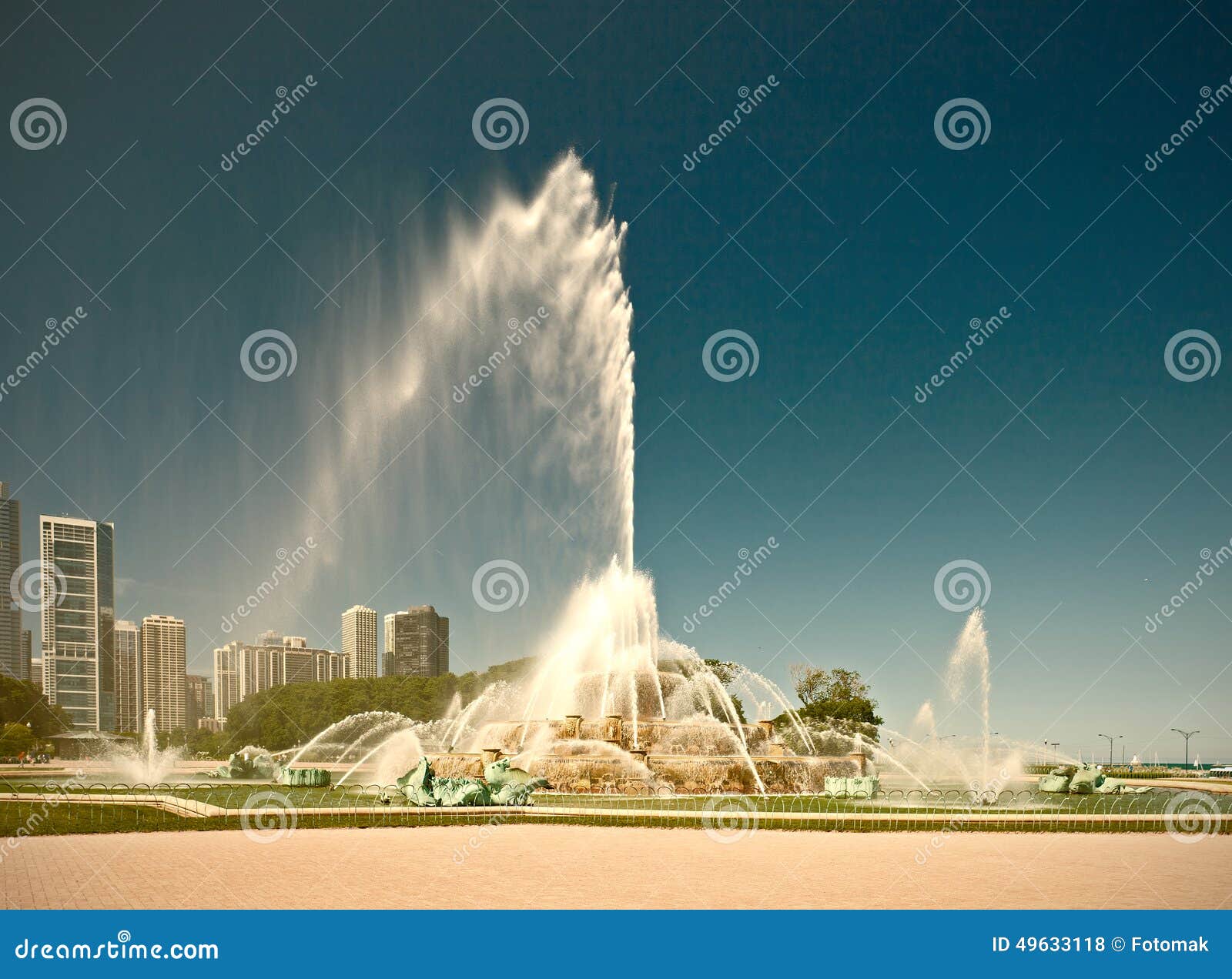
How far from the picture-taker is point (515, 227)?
34.5 m

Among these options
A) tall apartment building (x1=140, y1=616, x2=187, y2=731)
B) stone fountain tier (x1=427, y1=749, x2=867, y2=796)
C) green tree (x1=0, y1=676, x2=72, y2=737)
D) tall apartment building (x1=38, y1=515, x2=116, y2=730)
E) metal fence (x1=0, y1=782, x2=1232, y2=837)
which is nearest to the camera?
metal fence (x1=0, y1=782, x2=1232, y2=837)

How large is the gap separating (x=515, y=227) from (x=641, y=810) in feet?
69.4

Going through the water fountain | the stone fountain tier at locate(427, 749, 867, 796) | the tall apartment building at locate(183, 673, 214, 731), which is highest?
the stone fountain tier at locate(427, 749, 867, 796)

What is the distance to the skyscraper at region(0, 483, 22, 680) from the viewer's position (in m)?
57.5

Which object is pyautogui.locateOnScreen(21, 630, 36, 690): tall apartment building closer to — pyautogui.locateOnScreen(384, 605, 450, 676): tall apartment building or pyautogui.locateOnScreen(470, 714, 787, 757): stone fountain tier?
pyautogui.locateOnScreen(384, 605, 450, 676): tall apartment building

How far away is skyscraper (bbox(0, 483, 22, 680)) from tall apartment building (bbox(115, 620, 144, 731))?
682 centimetres

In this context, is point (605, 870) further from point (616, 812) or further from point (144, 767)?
point (144, 767)

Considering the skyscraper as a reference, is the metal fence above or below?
below

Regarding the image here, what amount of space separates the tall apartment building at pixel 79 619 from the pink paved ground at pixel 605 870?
49757mm

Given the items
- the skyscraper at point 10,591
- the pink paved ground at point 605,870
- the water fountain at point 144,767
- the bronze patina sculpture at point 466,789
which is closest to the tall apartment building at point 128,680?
the skyscraper at point 10,591

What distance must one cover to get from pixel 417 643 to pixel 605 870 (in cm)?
8986

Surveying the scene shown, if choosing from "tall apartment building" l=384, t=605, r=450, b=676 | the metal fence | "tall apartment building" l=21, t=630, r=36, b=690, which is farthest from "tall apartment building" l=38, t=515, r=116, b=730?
the metal fence

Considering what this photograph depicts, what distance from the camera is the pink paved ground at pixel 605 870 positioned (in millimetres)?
11820

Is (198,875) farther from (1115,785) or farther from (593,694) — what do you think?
(1115,785)
